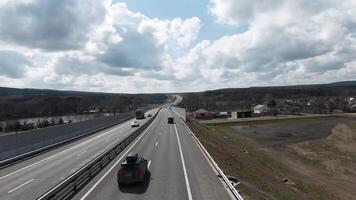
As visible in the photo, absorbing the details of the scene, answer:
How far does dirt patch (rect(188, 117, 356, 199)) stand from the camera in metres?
28.5

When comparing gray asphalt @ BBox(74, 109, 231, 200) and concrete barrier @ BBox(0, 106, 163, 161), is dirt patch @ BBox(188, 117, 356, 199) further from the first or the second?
concrete barrier @ BBox(0, 106, 163, 161)

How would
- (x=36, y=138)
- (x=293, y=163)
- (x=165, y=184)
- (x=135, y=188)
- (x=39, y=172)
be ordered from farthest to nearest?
1. (x=293, y=163)
2. (x=36, y=138)
3. (x=39, y=172)
4. (x=165, y=184)
5. (x=135, y=188)

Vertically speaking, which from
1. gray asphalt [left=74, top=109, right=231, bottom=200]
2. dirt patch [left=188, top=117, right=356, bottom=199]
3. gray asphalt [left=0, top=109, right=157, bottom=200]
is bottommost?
dirt patch [left=188, top=117, right=356, bottom=199]

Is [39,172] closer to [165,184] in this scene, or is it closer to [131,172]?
[131,172]

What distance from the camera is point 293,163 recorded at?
5169cm

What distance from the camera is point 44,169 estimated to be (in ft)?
87.2

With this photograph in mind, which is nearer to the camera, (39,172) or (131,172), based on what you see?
(131,172)

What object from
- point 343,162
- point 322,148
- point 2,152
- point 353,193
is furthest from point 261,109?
point 2,152

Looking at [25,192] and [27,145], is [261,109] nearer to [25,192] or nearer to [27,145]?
[27,145]

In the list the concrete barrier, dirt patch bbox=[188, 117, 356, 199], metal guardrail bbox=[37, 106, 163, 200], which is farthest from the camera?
the concrete barrier

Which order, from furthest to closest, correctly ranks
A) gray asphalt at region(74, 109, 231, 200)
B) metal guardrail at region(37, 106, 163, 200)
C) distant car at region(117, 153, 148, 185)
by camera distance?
distant car at region(117, 153, 148, 185) < gray asphalt at region(74, 109, 231, 200) < metal guardrail at region(37, 106, 163, 200)

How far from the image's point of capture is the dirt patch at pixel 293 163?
93.4 ft

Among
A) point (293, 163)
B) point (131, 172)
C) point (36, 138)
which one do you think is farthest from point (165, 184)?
point (293, 163)

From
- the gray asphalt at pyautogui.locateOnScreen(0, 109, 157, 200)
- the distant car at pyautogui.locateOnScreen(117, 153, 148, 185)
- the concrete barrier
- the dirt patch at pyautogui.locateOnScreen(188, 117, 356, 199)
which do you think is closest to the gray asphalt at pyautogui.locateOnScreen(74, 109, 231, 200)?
the distant car at pyautogui.locateOnScreen(117, 153, 148, 185)
